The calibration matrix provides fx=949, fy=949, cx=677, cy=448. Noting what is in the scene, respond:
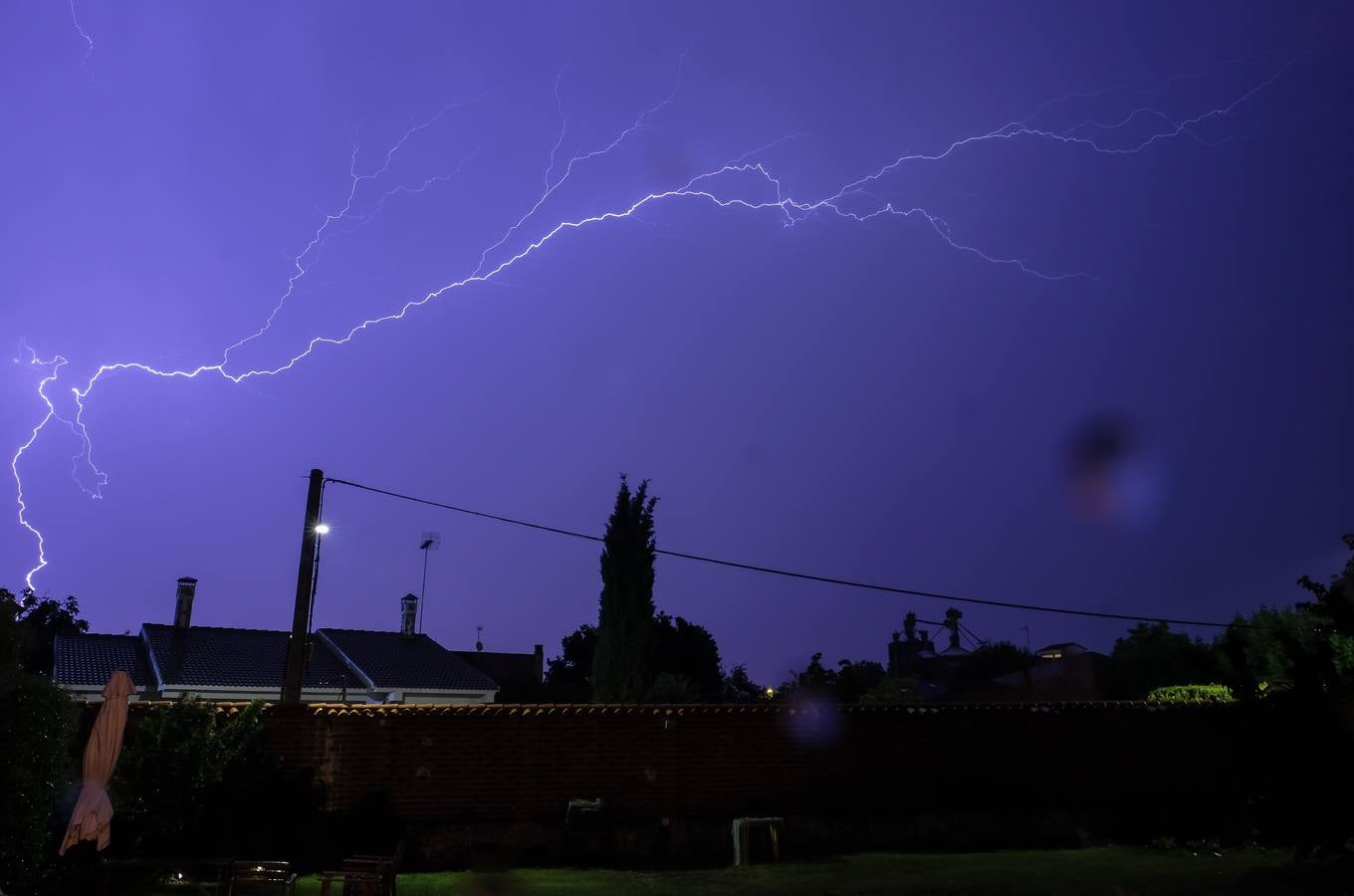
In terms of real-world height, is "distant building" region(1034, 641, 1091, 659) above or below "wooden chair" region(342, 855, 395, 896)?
above

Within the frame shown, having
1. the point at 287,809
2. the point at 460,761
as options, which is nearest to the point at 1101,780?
the point at 460,761

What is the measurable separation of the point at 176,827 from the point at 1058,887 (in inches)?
437

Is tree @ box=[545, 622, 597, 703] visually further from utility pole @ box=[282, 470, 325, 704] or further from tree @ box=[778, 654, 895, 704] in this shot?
utility pole @ box=[282, 470, 325, 704]

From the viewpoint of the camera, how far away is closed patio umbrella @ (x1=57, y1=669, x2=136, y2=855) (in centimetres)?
980

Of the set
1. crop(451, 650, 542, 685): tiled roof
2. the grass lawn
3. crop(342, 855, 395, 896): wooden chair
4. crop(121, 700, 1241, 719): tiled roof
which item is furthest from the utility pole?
crop(451, 650, 542, 685): tiled roof

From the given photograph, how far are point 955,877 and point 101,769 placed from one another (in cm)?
1013

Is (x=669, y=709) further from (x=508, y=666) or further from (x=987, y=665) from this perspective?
(x=987, y=665)

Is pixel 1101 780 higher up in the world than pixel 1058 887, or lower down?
higher up

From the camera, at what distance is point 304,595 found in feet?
51.5

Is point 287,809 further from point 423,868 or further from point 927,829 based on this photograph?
point 927,829

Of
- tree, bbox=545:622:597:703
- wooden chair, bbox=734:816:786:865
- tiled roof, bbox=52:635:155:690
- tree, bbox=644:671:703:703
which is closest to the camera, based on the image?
wooden chair, bbox=734:816:786:865

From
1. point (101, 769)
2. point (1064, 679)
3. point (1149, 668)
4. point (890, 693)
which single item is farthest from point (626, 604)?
point (1149, 668)

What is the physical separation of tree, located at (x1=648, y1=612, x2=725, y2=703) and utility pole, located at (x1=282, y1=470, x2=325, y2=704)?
31555 millimetres

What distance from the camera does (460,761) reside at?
46.7 feet
